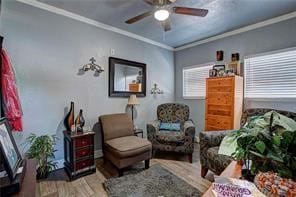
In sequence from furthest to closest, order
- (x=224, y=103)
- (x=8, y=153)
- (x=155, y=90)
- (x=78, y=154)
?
(x=155, y=90) < (x=224, y=103) < (x=78, y=154) < (x=8, y=153)

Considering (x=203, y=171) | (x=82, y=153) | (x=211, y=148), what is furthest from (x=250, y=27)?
(x=82, y=153)

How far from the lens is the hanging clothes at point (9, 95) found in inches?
81.0

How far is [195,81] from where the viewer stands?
14.4 ft

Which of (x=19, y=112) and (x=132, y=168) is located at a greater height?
(x=19, y=112)

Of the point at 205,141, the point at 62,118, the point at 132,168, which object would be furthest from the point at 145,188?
the point at 62,118

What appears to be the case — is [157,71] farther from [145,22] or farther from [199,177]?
[199,177]

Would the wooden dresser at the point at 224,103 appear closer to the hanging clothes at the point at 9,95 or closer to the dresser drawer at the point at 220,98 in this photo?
the dresser drawer at the point at 220,98

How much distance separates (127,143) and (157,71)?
2.31m

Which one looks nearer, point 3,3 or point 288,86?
point 3,3

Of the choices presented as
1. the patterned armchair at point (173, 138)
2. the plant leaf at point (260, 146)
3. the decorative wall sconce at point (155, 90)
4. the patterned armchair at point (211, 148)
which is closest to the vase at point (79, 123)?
the patterned armchair at point (173, 138)

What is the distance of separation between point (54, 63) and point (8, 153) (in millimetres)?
1891

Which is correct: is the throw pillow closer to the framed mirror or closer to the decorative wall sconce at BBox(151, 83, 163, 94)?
the framed mirror

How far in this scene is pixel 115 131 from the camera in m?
3.00

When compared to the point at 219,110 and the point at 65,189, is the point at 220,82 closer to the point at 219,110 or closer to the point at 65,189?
the point at 219,110
